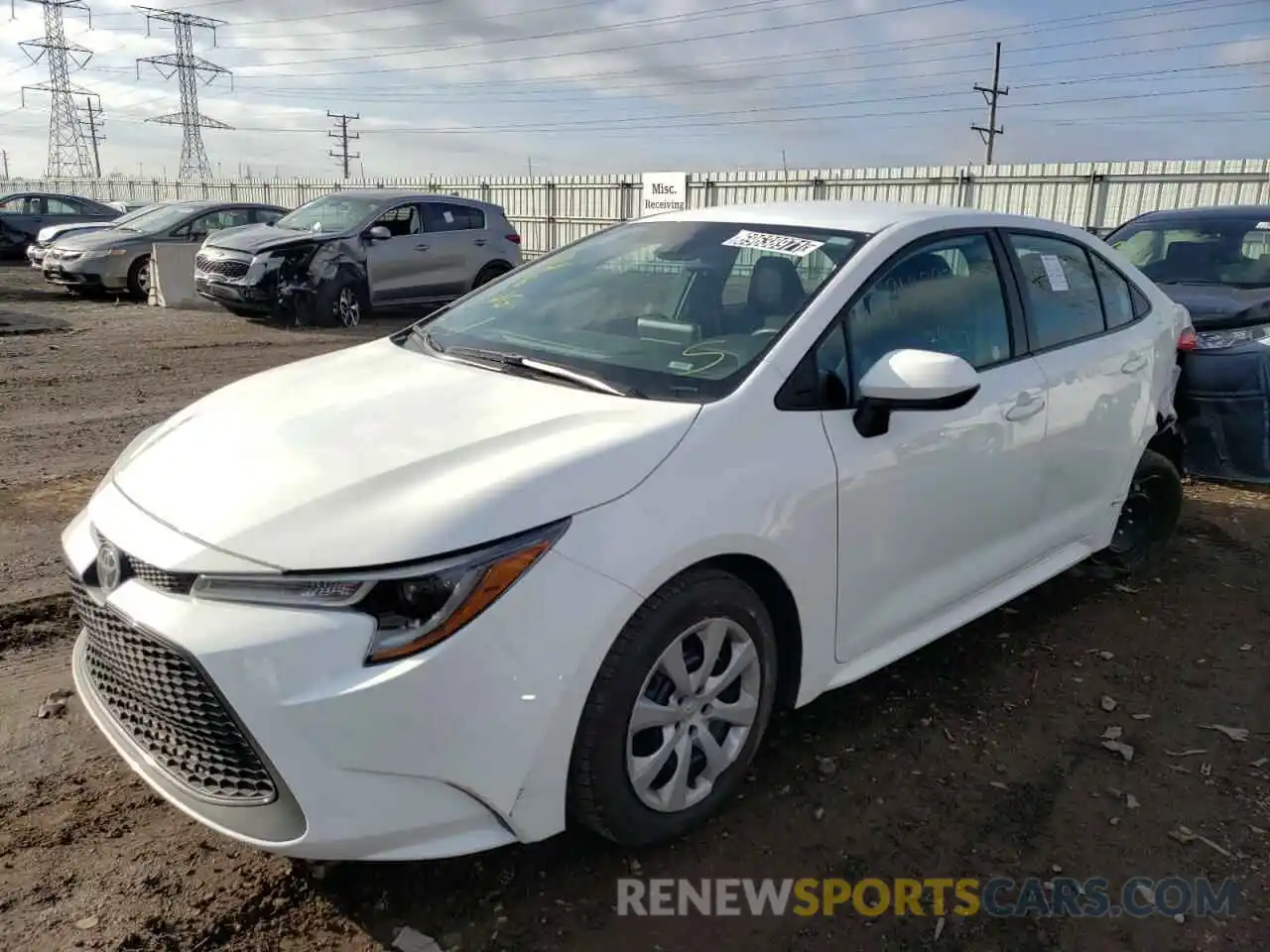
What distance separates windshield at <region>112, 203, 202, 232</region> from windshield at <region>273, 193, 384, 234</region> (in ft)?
9.70

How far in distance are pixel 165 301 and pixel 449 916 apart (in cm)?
Answer: 1383

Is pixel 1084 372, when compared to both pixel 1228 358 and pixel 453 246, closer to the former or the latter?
pixel 1228 358

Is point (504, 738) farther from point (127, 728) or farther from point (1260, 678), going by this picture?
point (1260, 678)

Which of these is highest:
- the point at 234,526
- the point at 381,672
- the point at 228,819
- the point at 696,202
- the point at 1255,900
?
the point at 696,202

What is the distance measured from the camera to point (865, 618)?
3.03 meters

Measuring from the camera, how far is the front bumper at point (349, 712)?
204 centimetres

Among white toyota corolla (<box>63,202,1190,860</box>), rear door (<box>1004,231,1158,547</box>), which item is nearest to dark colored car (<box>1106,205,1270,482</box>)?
rear door (<box>1004,231,1158,547</box>)

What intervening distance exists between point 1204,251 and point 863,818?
584 centimetres

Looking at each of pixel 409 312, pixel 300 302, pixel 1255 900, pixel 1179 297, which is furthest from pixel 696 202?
pixel 1255 900

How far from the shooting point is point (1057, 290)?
3.94m

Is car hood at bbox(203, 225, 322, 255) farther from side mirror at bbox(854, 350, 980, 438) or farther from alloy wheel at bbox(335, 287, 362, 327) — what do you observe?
side mirror at bbox(854, 350, 980, 438)

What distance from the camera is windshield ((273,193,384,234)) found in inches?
502

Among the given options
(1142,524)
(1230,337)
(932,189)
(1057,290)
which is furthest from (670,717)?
(932,189)

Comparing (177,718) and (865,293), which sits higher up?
(865,293)
